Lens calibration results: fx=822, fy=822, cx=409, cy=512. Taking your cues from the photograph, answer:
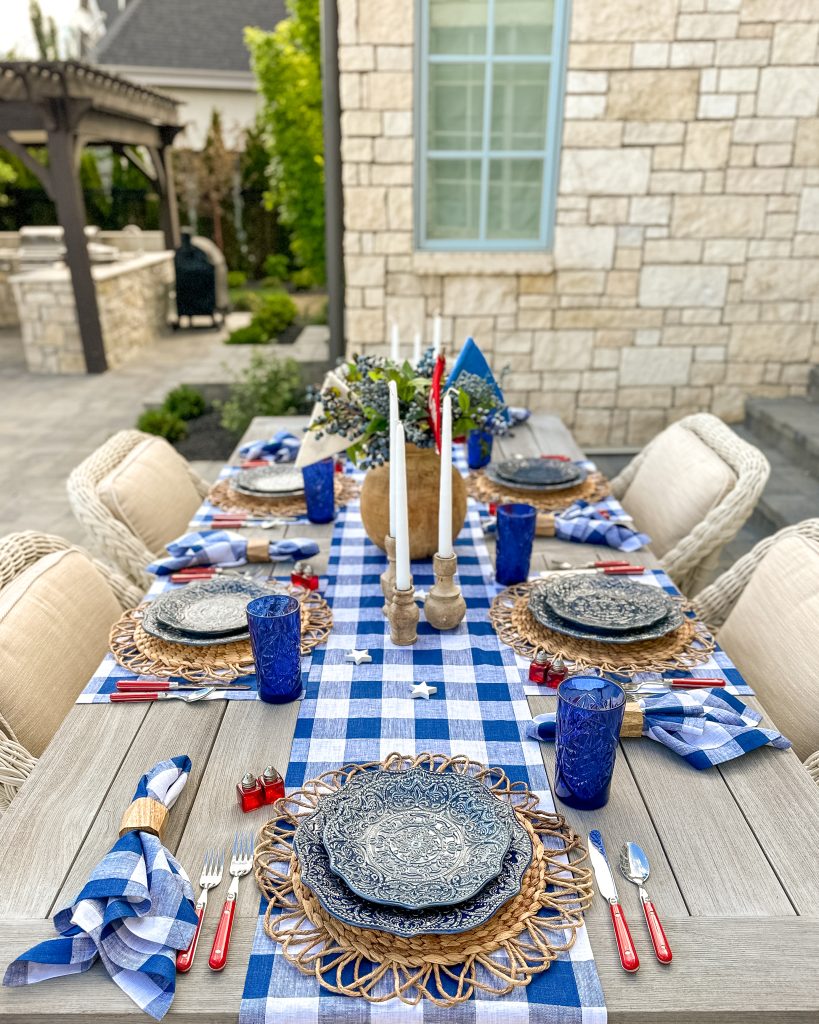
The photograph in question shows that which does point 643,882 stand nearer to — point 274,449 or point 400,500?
point 400,500

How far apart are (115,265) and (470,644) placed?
8.16 m

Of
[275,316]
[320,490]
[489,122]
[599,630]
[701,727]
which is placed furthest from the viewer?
[275,316]

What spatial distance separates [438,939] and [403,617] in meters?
0.67

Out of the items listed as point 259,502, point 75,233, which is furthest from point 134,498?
point 75,233

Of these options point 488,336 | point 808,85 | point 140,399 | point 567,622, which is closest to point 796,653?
point 567,622

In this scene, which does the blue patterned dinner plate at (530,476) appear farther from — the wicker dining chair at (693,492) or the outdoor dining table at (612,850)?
the outdoor dining table at (612,850)

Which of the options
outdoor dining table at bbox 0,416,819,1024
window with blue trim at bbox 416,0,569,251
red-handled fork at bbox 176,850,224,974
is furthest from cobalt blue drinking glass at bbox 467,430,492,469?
window with blue trim at bbox 416,0,569,251

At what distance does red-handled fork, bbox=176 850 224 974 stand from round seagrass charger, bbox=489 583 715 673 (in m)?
0.70

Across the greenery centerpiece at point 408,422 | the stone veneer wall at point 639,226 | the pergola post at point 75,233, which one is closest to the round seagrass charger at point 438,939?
the greenery centerpiece at point 408,422

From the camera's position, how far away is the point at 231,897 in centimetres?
102

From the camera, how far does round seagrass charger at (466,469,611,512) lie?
2311 mm

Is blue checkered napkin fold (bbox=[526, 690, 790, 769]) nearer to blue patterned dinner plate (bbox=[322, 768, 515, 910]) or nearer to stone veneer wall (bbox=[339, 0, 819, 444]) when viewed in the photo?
blue patterned dinner plate (bbox=[322, 768, 515, 910])

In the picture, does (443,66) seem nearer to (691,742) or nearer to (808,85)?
(808,85)

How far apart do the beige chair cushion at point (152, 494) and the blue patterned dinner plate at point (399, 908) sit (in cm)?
135
